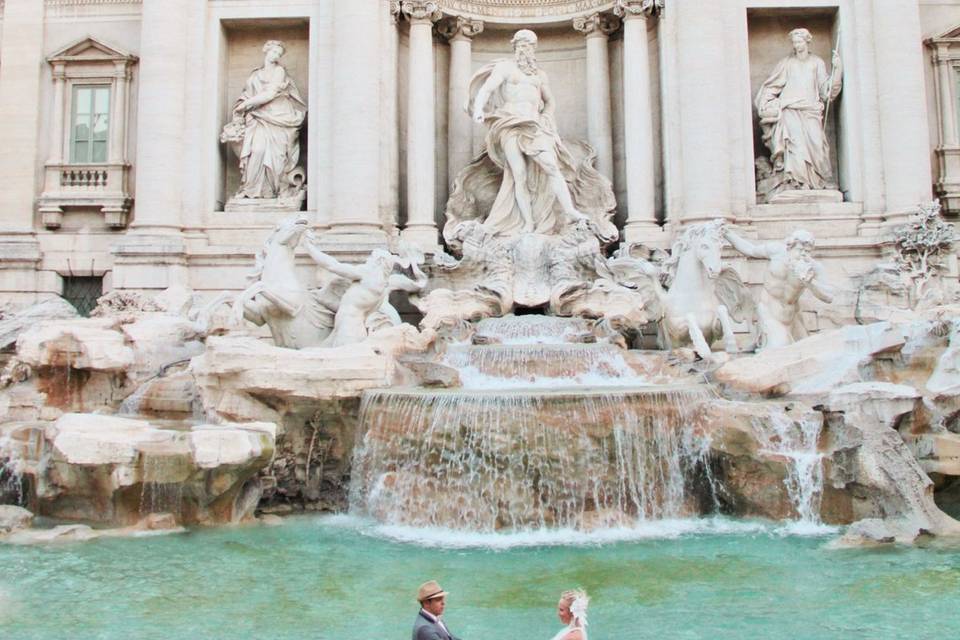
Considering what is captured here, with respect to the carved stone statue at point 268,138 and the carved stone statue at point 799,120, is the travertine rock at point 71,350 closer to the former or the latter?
the carved stone statue at point 268,138

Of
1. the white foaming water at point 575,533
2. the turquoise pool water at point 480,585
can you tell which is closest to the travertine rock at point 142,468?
the turquoise pool water at point 480,585

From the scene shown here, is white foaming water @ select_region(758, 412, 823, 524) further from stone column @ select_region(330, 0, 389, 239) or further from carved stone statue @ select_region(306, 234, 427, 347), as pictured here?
stone column @ select_region(330, 0, 389, 239)

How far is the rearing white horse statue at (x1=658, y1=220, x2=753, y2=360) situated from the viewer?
1215 cm

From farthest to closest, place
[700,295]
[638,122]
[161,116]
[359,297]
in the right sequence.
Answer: [638,122] < [161,116] < [700,295] < [359,297]

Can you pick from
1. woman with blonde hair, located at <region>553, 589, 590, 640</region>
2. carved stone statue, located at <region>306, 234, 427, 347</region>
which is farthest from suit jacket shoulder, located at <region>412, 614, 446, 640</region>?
carved stone statue, located at <region>306, 234, 427, 347</region>

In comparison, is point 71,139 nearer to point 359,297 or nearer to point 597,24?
point 359,297

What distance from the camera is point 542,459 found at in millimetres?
9148

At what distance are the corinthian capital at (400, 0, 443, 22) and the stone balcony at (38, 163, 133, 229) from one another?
5.63 m

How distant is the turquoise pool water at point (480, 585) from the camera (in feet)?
20.4

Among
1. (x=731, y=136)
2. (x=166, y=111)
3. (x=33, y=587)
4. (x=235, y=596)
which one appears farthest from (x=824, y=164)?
(x=33, y=587)

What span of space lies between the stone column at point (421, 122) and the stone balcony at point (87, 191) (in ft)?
16.5

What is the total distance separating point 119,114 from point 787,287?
11809 mm

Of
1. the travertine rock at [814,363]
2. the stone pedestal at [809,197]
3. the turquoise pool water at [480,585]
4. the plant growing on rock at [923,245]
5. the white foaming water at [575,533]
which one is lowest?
the turquoise pool water at [480,585]

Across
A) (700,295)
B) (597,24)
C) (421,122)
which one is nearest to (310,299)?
(421,122)
